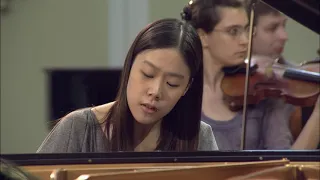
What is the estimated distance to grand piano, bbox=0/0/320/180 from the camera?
146 centimetres

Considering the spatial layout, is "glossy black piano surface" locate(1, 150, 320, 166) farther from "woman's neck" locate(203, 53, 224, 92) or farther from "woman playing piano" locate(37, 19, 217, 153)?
"woman's neck" locate(203, 53, 224, 92)

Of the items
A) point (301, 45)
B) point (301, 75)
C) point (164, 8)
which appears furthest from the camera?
point (164, 8)

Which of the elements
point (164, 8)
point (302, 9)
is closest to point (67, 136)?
point (302, 9)

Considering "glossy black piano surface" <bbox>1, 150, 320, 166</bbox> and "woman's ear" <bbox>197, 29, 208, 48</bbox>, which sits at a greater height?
"woman's ear" <bbox>197, 29, 208, 48</bbox>

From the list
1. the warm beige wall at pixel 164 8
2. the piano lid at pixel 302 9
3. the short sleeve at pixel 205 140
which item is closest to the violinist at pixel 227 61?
the short sleeve at pixel 205 140

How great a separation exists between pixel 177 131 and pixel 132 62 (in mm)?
183

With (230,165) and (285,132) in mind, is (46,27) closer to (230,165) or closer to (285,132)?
(285,132)

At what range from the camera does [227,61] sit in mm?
2393

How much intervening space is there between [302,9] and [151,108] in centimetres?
41

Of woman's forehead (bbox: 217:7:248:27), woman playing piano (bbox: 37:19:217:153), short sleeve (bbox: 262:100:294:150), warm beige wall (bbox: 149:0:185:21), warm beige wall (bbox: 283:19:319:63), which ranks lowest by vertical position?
short sleeve (bbox: 262:100:294:150)

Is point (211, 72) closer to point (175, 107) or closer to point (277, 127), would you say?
point (277, 127)

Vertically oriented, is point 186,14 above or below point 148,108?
above

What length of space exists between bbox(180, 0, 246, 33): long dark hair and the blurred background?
1.46 meters

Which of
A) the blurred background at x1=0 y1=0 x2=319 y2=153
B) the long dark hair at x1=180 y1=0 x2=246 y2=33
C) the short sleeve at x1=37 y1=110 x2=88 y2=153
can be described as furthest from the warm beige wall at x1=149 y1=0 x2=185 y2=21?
the short sleeve at x1=37 y1=110 x2=88 y2=153
